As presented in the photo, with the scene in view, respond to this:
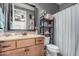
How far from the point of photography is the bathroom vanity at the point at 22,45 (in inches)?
55.1

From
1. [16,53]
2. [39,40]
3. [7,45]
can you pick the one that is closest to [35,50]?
[39,40]

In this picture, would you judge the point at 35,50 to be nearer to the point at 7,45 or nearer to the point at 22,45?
the point at 22,45

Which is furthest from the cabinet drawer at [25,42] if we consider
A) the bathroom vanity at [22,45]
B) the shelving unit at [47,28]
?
the shelving unit at [47,28]

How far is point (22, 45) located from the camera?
4.90ft

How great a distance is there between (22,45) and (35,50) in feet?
0.69

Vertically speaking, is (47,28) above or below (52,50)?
above

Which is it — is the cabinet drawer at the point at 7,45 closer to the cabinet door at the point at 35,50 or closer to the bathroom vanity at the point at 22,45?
the bathroom vanity at the point at 22,45

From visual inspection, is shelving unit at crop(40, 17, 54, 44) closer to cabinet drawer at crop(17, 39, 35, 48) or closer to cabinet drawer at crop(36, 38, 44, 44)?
cabinet drawer at crop(36, 38, 44, 44)

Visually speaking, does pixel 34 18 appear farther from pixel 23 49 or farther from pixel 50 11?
pixel 23 49

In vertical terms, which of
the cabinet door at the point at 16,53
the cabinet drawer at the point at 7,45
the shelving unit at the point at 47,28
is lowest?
the cabinet door at the point at 16,53

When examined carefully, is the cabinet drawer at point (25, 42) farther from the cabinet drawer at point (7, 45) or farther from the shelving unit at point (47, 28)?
the shelving unit at point (47, 28)

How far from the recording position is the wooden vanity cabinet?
1.40m

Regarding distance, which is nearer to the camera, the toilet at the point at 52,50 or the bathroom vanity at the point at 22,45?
the bathroom vanity at the point at 22,45

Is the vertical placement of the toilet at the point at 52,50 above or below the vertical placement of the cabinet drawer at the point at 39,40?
below
